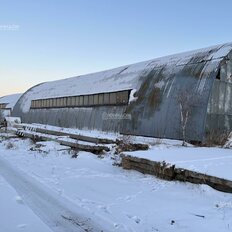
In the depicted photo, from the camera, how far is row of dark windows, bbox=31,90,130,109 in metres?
23.9

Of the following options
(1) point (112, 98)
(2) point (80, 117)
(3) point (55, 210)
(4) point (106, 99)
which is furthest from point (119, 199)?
(2) point (80, 117)

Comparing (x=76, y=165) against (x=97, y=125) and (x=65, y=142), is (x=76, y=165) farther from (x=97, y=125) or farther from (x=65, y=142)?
(x=97, y=125)

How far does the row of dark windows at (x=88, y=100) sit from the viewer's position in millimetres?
23938

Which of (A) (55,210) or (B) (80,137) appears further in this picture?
(B) (80,137)

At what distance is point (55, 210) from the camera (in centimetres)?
620

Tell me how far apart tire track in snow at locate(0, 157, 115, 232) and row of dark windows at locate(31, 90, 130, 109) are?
15599 millimetres

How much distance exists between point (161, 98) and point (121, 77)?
22.8 feet

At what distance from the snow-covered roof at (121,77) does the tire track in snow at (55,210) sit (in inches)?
545

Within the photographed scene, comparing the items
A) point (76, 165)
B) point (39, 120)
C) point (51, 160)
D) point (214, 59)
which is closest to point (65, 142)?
point (51, 160)

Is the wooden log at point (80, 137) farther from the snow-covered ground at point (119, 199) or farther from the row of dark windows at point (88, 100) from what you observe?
the snow-covered ground at point (119, 199)

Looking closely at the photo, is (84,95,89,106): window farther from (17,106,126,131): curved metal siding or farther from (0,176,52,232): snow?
(0,176,52,232): snow

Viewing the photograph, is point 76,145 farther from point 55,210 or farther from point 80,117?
point 80,117

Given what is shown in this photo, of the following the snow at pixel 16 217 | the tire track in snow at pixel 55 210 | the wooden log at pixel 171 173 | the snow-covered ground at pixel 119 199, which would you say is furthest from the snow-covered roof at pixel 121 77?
the snow at pixel 16 217

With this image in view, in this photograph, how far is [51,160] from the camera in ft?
41.5
